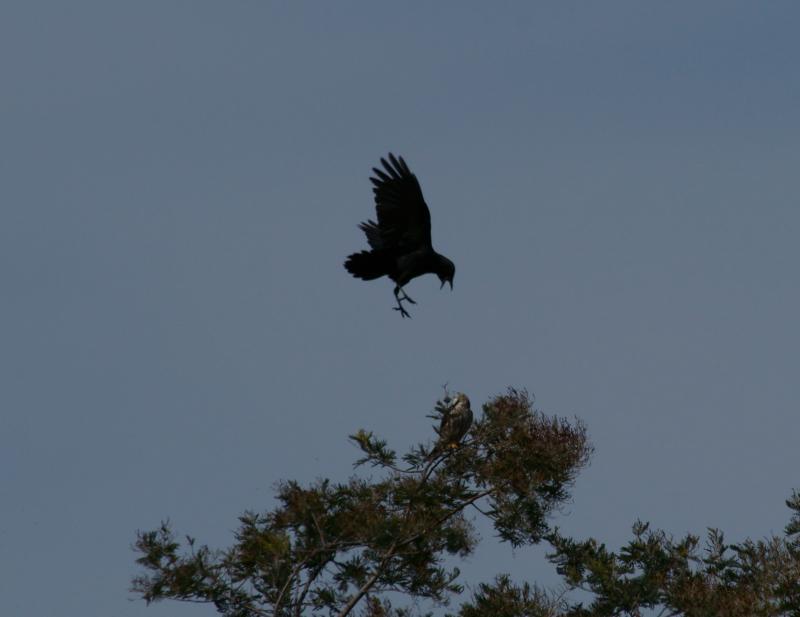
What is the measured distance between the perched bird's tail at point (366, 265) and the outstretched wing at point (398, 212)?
0.57ft

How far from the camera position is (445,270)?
642 inches

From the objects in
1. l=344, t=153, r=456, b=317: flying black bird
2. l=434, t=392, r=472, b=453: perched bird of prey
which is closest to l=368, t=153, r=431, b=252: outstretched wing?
l=344, t=153, r=456, b=317: flying black bird

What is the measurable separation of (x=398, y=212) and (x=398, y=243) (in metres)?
0.40

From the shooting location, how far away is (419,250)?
16.0 m

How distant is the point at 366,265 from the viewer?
1596 cm

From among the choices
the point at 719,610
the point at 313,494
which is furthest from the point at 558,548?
the point at 313,494

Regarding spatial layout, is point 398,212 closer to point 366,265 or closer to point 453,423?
point 366,265

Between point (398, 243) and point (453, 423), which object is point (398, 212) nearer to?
point (398, 243)

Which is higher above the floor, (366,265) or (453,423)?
(366,265)

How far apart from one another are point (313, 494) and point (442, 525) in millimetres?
1159

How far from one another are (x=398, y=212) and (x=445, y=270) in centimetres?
100

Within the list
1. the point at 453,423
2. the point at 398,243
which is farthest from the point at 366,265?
the point at 453,423

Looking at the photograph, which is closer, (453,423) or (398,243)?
(453,423)

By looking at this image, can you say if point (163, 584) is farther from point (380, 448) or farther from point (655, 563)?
point (655, 563)
